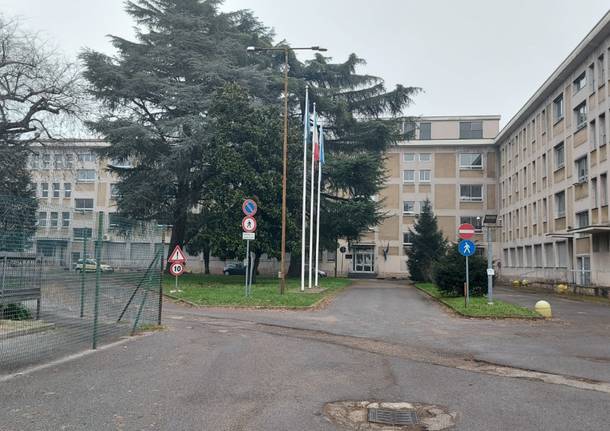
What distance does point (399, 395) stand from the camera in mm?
7125

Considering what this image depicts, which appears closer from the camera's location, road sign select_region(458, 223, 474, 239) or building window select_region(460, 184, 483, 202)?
road sign select_region(458, 223, 474, 239)

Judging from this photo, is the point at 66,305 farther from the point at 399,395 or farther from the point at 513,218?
the point at 513,218

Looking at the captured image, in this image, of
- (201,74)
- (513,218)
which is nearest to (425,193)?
(513,218)

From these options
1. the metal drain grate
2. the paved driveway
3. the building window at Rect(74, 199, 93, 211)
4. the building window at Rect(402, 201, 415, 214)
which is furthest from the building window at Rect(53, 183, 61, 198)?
the metal drain grate

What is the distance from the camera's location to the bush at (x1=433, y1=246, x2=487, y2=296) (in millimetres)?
23516

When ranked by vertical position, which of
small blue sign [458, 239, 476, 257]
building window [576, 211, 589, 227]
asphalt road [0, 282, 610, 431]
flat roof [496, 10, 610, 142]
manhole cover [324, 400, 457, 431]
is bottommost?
manhole cover [324, 400, 457, 431]

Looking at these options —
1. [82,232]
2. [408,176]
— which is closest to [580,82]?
[408,176]

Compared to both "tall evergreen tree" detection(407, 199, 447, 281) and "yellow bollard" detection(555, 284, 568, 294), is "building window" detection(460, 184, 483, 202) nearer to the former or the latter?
"tall evergreen tree" detection(407, 199, 447, 281)

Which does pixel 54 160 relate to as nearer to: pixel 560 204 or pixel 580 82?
pixel 580 82

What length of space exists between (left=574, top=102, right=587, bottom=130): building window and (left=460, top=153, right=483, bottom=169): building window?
2659cm

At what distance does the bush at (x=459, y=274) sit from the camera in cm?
2352

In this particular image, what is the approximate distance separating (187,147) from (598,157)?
2334cm

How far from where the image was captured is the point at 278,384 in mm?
7629

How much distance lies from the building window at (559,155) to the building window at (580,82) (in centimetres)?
457
